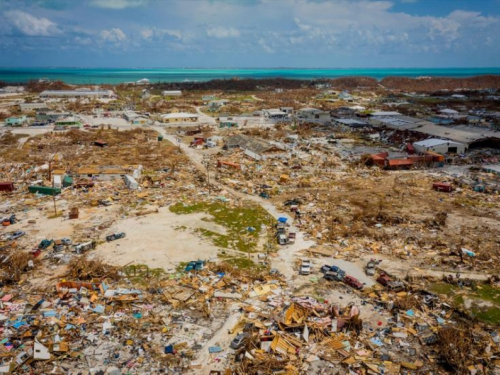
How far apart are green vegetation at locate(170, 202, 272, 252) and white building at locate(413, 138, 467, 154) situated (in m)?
23.9

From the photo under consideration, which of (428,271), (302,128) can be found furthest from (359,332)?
(302,128)

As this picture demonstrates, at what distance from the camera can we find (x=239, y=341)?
1295cm

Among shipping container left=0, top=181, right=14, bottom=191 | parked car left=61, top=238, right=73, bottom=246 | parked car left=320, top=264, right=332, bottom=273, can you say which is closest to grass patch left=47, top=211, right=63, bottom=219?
parked car left=61, top=238, right=73, bottom=246

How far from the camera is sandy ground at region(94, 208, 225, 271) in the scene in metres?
18.7

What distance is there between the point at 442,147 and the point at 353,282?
97.3 feet

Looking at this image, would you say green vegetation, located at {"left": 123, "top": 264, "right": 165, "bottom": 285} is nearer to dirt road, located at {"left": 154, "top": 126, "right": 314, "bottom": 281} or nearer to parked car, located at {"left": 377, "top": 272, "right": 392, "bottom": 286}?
dirt road, located at {"left": 154, "top": 126, "right": 314, "bottom": 281}

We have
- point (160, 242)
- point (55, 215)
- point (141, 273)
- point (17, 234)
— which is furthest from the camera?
point (55, 215)

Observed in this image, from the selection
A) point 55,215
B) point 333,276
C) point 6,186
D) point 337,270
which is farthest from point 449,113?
point 6,186

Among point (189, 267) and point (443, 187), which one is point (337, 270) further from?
point (443, 187)

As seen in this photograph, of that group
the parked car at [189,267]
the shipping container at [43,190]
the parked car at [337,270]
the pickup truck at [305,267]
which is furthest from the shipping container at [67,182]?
the parked car at [337,270]

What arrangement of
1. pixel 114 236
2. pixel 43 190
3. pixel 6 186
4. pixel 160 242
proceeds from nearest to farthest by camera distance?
pixel 160 242
pixel 114 236
pixel 43 190
pixel 6 186

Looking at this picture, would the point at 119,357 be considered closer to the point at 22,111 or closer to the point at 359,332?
the point at 359,332

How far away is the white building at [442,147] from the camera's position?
3969 centimetres

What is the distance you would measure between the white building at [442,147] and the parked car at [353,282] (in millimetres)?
28126
